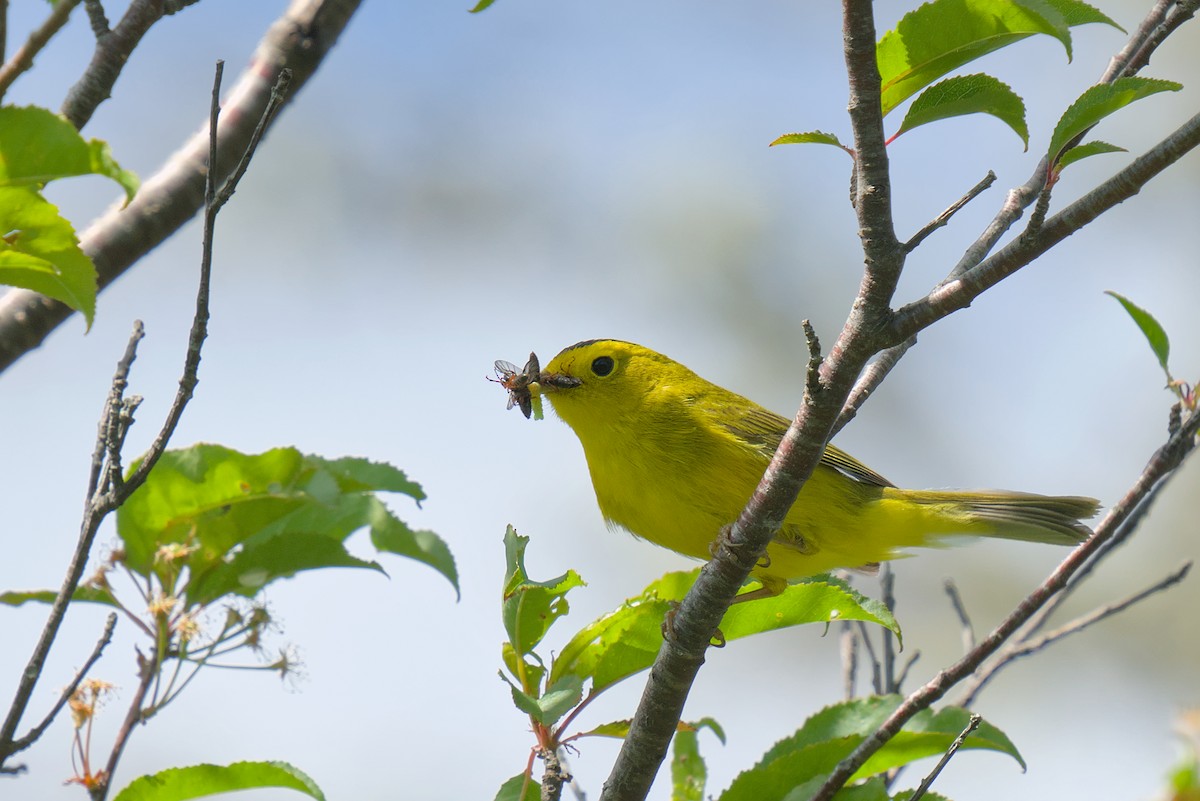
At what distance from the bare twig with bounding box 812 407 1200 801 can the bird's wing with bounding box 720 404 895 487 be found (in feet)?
4.83

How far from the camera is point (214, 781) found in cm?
260

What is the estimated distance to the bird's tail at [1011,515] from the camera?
4.75m

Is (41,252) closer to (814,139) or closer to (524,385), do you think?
(814,139)

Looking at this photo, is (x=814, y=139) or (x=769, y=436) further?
(x=769, y=436)

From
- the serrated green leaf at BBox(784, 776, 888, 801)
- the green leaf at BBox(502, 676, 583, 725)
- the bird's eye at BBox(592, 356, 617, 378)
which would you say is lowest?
the serrated green leaf at BBox(784, 776, 888, 801)

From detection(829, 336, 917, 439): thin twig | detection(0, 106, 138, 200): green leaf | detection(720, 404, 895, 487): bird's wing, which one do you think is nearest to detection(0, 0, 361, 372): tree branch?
detection(0, 106, 138, 200): green leaf

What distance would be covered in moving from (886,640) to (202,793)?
8.46ft

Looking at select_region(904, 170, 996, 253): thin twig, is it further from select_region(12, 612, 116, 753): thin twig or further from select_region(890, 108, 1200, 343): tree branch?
select_region(12, 612, 116, 753): thin twig

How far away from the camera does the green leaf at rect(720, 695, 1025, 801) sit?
2.77 meters

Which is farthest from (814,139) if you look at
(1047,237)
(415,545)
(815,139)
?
(415,545)

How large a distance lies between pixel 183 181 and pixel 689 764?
2.57 meters

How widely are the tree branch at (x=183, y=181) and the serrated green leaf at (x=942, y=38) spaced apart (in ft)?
8.33

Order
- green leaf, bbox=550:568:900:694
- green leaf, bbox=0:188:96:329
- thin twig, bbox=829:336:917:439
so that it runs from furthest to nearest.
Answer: thin twig, bbox=829:336:917:439
green leaf, bbox=550:568:900:694
green leaf, bbox=0:188:96:329

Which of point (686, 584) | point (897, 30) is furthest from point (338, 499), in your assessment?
point (897, 30)
